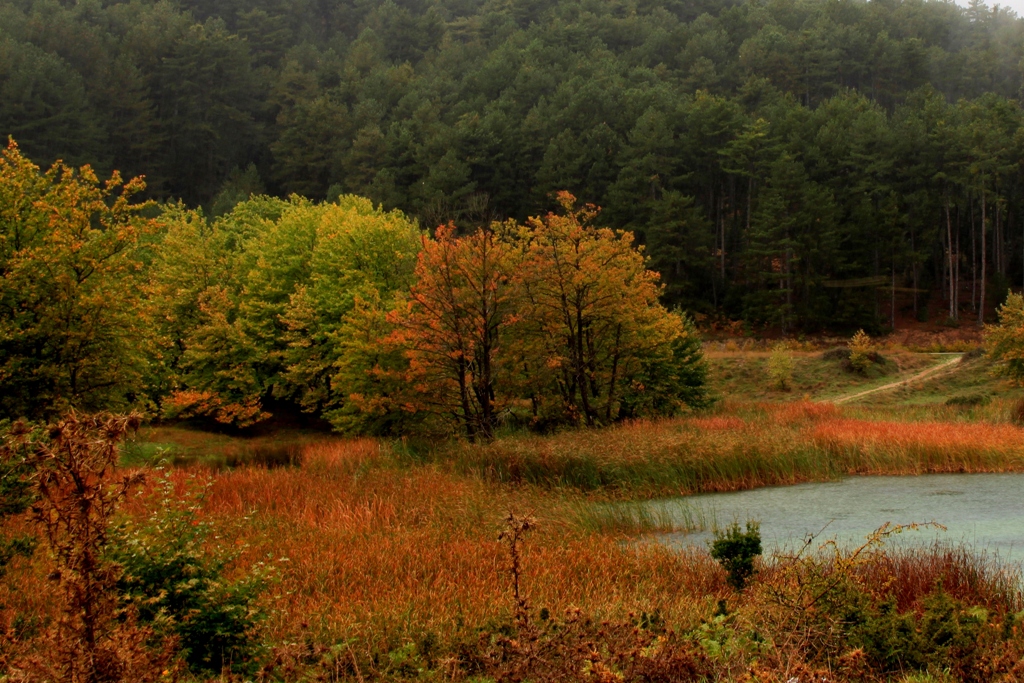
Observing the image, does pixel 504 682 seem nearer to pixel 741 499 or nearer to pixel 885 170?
pixel 741 499

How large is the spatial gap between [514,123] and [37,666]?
67.7m

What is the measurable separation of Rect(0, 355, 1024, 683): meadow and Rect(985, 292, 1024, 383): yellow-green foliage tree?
1860 cm

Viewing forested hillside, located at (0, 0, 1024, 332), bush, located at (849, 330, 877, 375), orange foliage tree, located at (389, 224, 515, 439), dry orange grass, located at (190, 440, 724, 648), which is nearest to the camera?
dry orange grass, located at (190, 440, 724, 648)

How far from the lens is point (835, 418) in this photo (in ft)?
98.7

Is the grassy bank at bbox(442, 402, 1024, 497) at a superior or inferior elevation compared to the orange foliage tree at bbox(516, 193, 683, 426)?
inferior

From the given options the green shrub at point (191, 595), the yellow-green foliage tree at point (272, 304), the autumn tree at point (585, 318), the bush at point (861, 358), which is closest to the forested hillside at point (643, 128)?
the yellow-green foliage tree at point (272, 304)

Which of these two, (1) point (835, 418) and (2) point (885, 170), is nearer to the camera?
(1) point (835, 418)

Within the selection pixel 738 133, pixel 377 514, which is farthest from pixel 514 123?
pixel 377 514

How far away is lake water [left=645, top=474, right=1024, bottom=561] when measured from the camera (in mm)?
14359

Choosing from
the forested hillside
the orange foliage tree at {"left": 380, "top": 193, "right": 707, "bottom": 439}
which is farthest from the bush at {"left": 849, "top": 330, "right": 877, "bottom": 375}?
the orange foliage tree at {"left": 380, "top": 193, "right": 707, "bottom": 439}

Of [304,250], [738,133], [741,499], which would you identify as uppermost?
[738,133]

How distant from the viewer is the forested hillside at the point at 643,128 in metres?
58.8

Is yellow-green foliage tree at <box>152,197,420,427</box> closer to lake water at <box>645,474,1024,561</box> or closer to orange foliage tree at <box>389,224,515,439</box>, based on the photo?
orange foliage tree at <box>389,224,515,439</box>

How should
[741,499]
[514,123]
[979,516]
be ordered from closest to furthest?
1. [979,516]
2. [741,499]
3. [514,123]
